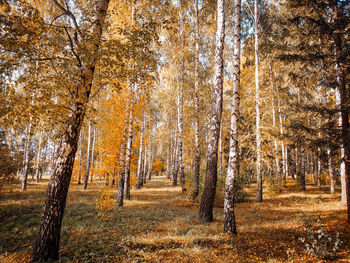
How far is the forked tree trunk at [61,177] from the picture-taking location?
3.96 meters

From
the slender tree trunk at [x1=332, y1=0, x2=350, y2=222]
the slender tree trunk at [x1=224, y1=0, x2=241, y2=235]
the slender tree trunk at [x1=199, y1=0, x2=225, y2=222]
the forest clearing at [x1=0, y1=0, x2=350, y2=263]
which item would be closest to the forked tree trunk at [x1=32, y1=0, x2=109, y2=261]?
the forest clearing at [x1=0, y1=0, x2=350, y2=263]

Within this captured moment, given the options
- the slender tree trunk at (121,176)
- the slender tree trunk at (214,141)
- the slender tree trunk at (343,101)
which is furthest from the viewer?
the slender tree trunk at (121,176)

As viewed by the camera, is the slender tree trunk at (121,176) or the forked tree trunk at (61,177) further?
the slender tree trunk at (121,176)

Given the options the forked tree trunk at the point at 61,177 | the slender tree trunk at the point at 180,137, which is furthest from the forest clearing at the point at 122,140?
the slender tree trunk at the point at 180,137

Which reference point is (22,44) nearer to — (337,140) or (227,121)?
(337,140)

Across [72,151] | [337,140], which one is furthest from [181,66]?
[72,151]

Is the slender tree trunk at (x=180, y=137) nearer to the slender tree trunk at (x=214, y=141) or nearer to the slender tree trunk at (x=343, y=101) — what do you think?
the slender tree trunk at (x=214, y=141)

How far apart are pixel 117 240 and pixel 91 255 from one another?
0.93 m

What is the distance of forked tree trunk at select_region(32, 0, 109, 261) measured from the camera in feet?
13.0

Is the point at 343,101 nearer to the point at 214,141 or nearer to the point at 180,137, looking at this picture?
the point at 214,141

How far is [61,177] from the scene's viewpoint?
4.12 metres

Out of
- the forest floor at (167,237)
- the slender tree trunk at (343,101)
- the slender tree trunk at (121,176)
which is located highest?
the slender tree trunk at (343,101)

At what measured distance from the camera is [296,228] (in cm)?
611

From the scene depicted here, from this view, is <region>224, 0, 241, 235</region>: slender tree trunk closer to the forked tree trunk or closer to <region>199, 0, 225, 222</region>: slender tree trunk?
<region>199, 0, 225, 222</region>: slender tree trunk
